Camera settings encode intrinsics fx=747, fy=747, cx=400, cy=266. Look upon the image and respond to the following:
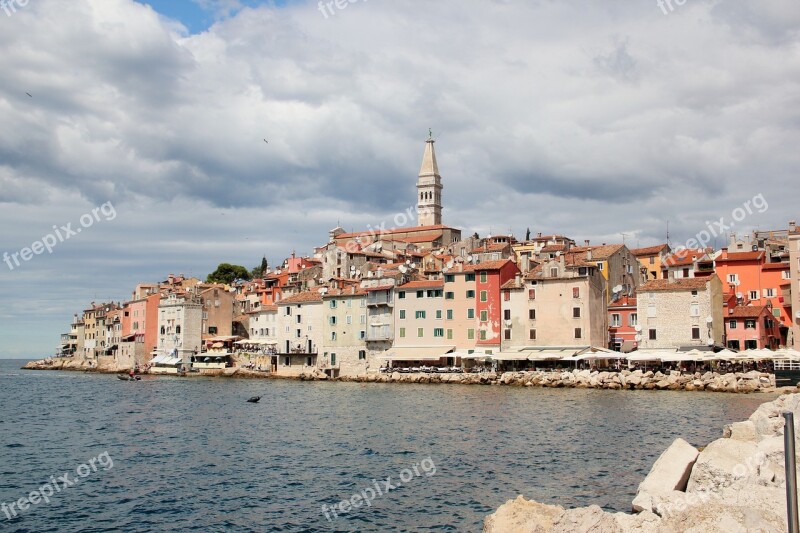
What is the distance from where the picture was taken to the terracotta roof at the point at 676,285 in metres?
59.8

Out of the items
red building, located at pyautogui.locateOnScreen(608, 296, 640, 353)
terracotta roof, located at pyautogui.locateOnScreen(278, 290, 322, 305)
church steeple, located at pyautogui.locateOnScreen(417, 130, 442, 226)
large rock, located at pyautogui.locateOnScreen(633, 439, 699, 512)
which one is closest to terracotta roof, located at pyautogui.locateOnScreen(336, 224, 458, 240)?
church steeple, located at pyautogui.locateOnScreen(417, 130, 442, 226)

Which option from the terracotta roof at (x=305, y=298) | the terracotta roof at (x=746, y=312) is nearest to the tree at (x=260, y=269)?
the terracotta roof at (x=305, y=298)

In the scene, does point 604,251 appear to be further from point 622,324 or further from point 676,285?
point 676,285

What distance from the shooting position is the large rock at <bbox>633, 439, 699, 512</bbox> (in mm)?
16219

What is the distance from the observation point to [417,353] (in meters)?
69.9

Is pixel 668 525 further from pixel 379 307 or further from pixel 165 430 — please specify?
pixel 379 307

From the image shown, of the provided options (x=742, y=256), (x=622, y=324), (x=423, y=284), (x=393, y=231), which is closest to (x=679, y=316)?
(x=622, y=324)

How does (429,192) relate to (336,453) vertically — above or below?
above

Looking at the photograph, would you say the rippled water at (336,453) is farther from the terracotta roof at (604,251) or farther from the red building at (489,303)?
the terracotta roof at (604,251)

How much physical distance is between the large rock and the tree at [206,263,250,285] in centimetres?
11378

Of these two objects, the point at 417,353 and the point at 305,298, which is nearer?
the point at 417,353

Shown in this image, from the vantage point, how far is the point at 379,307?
240 ft

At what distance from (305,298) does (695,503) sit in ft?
226

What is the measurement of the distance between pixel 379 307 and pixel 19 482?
163ft
